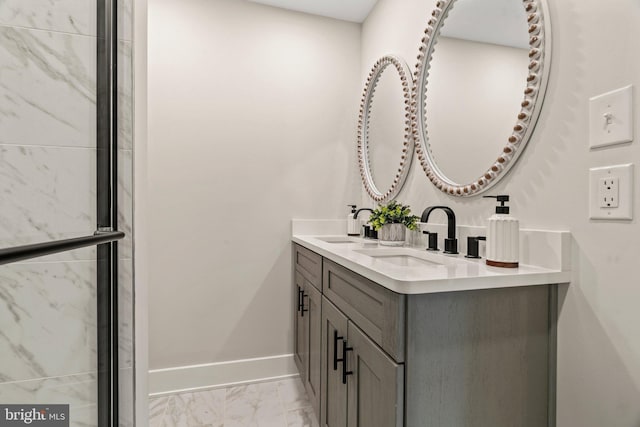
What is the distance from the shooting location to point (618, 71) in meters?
0.78

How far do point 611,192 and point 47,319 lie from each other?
151 cm

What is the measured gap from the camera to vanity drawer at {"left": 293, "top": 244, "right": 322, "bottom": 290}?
4.98 feet

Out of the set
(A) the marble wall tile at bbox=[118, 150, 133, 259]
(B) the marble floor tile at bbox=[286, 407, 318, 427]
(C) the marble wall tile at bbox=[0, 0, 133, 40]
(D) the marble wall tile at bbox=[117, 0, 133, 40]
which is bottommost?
(B) the marble floor tile at bbox=[286, 407, 318, 427]

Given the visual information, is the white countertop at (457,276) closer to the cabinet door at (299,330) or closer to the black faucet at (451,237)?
the black faucet at (451,237)

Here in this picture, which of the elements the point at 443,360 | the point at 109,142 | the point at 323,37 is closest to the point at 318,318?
the point at 443,360

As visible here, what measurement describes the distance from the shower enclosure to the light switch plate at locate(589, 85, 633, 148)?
50.2 inches

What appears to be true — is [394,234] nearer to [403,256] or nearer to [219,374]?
[403,256]

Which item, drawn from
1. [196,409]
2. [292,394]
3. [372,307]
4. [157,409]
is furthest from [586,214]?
[157,409]

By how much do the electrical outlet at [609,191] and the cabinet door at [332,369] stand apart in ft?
2.68

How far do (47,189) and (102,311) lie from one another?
0.38 m

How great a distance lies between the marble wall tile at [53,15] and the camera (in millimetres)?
812

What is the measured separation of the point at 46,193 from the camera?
84cm

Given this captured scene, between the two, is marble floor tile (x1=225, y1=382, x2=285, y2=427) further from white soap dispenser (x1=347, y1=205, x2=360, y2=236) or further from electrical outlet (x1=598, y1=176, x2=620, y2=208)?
electrical outlet (x1=598, y1=176, x2=620, y2=208)

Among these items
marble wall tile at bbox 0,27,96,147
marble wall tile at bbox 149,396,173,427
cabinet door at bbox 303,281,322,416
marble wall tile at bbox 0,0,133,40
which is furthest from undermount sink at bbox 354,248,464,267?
marble wall tile at bbox 149,396,173,427
